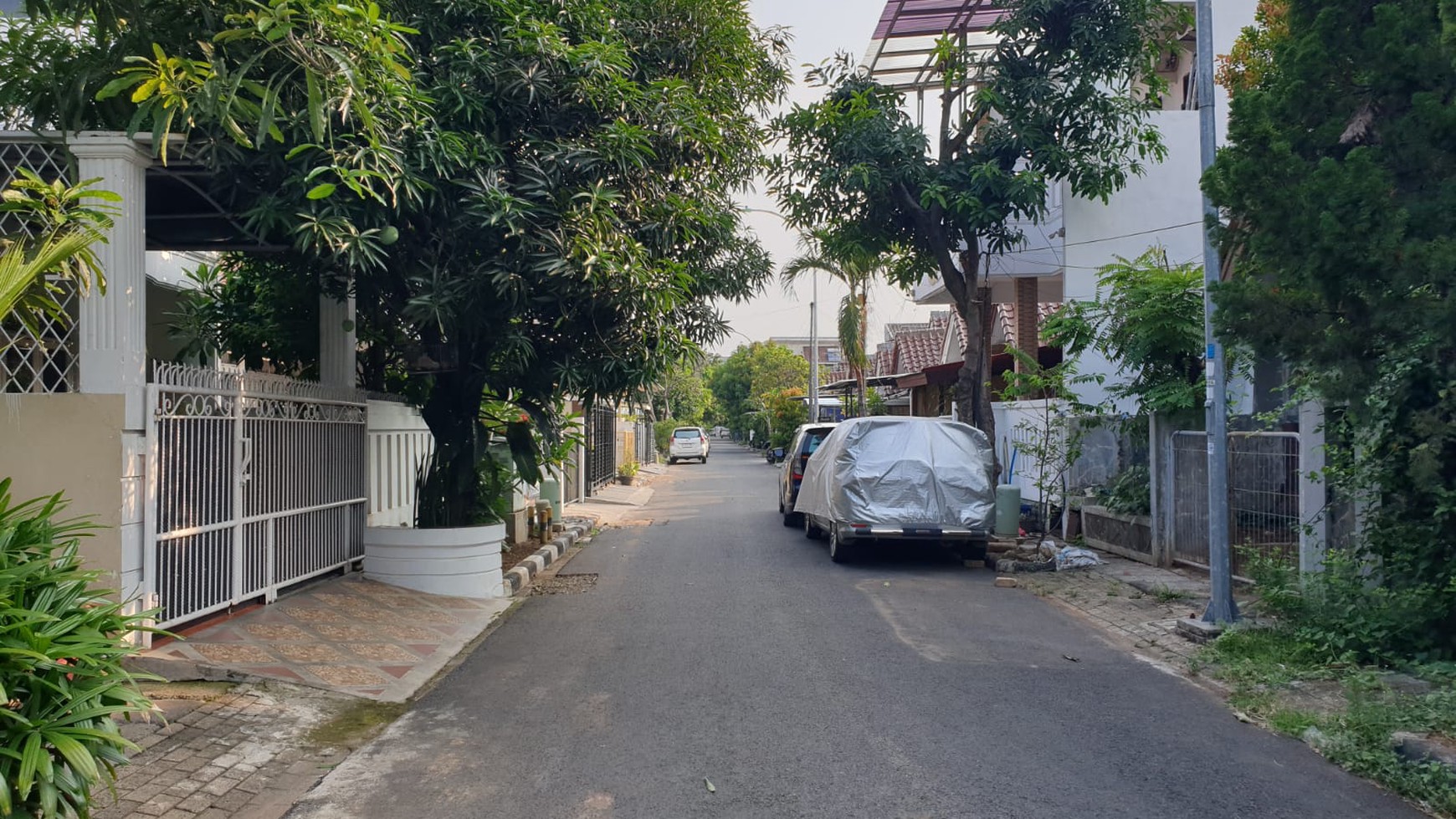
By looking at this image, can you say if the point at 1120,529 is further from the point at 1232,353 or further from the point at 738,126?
the point at 738,126

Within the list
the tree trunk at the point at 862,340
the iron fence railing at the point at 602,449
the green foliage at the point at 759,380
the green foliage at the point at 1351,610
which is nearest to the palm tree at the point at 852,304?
the tree trunk at the point at 862,340

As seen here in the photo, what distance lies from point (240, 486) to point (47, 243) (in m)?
3.56

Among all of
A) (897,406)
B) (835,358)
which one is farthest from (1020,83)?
(835,358)

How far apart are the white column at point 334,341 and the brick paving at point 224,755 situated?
4639mm

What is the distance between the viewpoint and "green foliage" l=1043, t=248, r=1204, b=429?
1218 centimetres

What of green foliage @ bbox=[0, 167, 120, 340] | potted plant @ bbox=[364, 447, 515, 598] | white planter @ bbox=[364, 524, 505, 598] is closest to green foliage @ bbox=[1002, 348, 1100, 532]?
potted plant @ bbox=[364, 447, 515, 598]

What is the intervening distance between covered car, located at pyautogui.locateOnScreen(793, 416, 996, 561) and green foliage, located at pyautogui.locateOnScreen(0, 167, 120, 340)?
849 centimetres

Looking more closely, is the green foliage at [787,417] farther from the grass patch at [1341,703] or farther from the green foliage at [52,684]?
the green foliage at [52,684]

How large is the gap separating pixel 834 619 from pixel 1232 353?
4167 mm

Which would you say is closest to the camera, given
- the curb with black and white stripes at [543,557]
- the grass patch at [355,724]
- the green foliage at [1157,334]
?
the grass patch at [355,724]

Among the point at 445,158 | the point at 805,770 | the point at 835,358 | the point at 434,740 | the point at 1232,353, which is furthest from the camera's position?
the point at 835,358

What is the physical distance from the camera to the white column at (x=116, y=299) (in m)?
6.81

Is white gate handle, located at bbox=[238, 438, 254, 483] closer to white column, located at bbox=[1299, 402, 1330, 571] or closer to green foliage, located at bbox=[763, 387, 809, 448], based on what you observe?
white column, located at bbox=[1299, 402, 1330, 571]

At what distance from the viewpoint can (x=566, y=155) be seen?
873 cm
